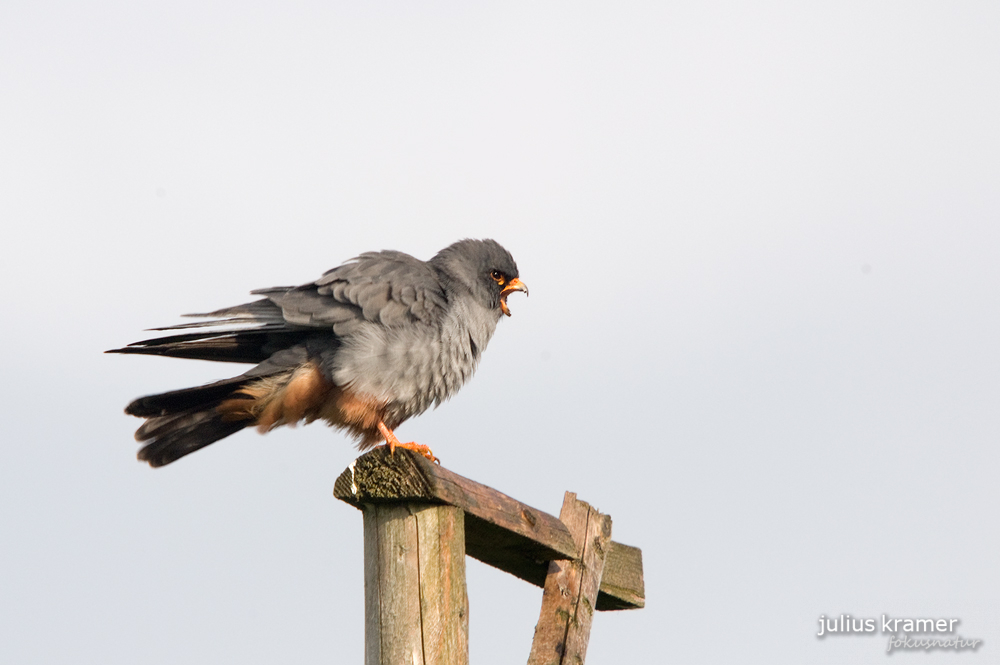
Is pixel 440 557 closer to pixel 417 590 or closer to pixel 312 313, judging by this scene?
pixel 417 590

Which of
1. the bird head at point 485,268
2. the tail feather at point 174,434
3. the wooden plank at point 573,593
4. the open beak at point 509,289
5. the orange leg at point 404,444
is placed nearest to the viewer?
the wooden plank at point 573,593

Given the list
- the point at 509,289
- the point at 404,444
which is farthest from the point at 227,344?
the point at 509,289

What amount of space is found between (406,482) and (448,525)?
0.57 ft

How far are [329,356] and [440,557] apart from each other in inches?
82.3

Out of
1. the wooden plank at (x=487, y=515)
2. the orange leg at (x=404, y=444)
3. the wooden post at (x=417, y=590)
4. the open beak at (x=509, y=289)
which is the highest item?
the open beak at (x=509, y=289)

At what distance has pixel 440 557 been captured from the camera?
9.41ft

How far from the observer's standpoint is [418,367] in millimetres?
4824

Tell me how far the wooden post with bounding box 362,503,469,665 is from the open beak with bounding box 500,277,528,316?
307 cm

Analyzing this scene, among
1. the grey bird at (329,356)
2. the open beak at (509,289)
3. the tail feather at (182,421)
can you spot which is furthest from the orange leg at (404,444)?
the open beak at (509,289)

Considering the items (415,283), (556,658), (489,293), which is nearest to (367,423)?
(415,283)

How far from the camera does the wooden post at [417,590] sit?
2.79 metres

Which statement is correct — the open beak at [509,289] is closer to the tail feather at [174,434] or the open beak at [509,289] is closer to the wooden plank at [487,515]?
the tail feather at [174,434]

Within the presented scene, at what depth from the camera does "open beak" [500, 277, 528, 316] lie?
19.6 ft

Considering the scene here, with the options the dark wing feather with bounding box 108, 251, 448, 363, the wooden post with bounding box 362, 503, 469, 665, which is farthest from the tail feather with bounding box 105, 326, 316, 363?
the wooden post with bounding box 362, 503, 469, 665
